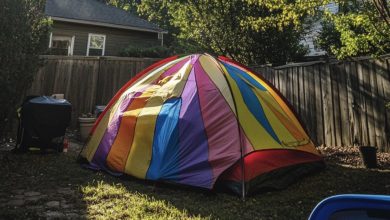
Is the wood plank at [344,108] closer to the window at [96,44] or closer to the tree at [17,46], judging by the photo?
the tree at [17,46]

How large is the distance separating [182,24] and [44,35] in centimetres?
684

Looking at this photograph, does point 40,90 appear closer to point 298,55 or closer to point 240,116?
point 240,116

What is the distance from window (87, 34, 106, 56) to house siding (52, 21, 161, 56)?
0.51 feet

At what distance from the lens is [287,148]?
17.4 feet

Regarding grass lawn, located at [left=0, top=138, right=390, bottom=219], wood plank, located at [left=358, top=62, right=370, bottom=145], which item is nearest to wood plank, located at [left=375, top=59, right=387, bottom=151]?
wood plank, located at [left=358, top=62, right=370, bottom=145]

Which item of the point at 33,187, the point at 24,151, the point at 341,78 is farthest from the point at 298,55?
the point at 33,187

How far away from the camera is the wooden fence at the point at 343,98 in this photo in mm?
6586

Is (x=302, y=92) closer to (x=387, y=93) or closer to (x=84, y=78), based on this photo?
(x=387, y=93)

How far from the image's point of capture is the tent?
4855 mm

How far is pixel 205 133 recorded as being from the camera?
5.06 meters

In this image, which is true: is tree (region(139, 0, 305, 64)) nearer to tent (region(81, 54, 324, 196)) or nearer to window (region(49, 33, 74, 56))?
tent (region(81, 54, 324, 196))

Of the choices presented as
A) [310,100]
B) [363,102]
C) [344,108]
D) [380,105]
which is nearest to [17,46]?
[310,100]

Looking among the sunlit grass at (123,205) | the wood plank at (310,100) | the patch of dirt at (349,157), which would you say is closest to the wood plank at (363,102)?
the patch of dirt at (349,157)

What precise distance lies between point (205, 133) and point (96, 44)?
46.2 feet
